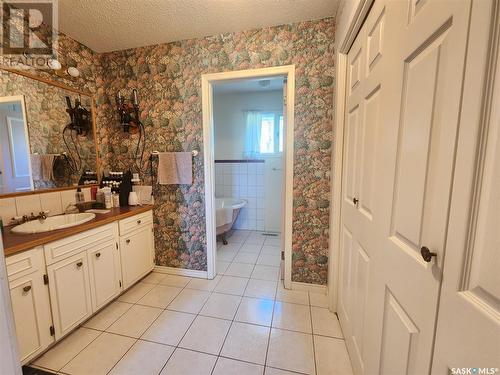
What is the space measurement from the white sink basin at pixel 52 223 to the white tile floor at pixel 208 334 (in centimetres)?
83

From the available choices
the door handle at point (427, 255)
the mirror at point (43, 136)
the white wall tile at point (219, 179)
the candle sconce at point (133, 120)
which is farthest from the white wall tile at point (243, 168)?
the door handle at point (427, 255)

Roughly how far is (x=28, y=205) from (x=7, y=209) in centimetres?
14

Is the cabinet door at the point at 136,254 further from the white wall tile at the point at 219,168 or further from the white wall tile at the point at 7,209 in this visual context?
the white wall tile at the point at 219,168

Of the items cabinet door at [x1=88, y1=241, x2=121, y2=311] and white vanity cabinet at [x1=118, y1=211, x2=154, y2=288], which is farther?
white vanity cabinet at [x1=118, y1=211, x2=154, y2=288]

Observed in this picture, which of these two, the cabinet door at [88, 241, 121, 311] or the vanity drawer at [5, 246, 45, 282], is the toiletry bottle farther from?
the vanity drawer at [5, 246, 45, 282]

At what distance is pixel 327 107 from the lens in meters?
1.92

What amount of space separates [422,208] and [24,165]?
102 inches

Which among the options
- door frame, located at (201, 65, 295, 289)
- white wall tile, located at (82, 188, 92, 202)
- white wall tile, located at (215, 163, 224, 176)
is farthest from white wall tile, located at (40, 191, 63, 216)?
white wall tile, located at (215, 163, 224, 176)

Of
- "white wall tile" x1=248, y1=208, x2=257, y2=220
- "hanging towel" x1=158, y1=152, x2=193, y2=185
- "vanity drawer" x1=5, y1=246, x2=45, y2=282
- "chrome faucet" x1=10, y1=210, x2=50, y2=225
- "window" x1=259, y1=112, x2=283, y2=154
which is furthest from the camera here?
"white wall tile" x1=248, y1=208, x2=257, y2=220

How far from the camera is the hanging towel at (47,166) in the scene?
1875 millimetres

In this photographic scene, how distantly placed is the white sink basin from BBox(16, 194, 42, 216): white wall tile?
0.12 metres

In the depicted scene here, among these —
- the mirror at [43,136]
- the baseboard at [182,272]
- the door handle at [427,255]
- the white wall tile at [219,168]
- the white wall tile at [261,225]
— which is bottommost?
the baseboard at [182,272]

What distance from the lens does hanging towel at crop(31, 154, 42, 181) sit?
1797 mm

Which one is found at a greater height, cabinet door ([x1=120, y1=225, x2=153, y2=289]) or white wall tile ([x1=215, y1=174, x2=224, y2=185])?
white wall tile ([x1=215, y1=174, x2=224, y2=185])
